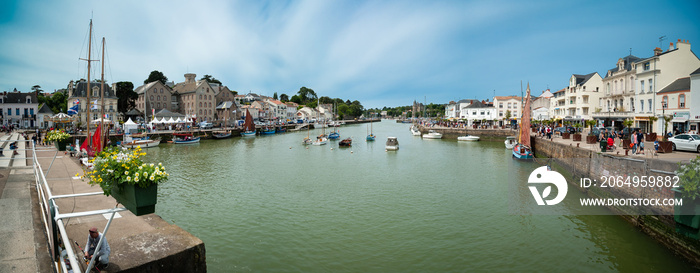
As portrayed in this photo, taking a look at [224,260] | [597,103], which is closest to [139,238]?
[224,260]

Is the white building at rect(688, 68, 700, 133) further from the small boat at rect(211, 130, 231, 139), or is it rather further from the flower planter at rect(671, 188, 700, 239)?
the small boat at rect(211, 130, 231, 139)

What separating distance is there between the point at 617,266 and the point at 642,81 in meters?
32.3

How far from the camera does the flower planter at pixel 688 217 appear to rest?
9.76 metres

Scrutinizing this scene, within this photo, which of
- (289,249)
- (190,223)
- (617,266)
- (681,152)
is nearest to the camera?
(617,266)

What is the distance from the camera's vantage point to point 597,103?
50656 millimetres

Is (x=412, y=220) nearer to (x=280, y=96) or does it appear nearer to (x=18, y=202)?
(x=18, y=202)

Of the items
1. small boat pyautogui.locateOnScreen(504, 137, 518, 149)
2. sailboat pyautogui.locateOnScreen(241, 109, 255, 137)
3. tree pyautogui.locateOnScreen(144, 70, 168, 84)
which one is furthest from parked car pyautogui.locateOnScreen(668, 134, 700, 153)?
tree pyautogui.locateOnScreen(144, 70, 168, 84)

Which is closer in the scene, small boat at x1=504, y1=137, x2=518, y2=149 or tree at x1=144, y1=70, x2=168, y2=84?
small boat at x1=504, y1=137, x2=518, y2=149

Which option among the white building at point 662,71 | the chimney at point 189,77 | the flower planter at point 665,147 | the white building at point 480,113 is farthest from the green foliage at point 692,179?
the chimney at point 189,77

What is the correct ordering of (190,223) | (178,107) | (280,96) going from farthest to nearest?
(280,96) < (178,107) < (190,223)

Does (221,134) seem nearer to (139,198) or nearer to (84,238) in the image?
(84,238)

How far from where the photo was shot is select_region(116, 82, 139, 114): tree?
79.1 metres

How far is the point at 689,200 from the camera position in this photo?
975 centimetres

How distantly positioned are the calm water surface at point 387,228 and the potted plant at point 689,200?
3.92 feet
